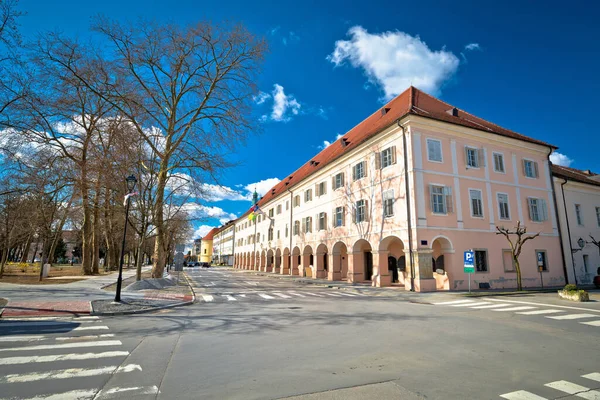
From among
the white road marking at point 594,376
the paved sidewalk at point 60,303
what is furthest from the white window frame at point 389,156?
the white road marking at point 594,376

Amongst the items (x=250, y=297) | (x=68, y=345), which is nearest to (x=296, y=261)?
(x=250, y=297)

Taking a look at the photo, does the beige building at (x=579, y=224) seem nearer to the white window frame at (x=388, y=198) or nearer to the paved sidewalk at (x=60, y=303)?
the white window frame at (x=388, y=198)

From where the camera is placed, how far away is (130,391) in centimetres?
434

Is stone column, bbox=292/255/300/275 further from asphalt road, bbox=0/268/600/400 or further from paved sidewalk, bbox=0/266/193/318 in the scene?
asphalt road, bbox=0/268/600/400

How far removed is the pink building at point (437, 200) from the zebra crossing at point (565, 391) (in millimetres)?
15533

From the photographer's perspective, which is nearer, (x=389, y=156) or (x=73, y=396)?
(x=73, y=396)

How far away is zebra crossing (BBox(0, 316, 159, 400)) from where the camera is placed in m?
4.29

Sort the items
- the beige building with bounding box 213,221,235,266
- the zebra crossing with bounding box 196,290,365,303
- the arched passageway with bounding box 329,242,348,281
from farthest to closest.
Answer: the beige building with bounding box 213,221,235,266
the arched passageway with bounding box 329,242,348,281
the zebra crossing with bounding box 196,290,365,303

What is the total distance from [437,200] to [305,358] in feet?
59.4

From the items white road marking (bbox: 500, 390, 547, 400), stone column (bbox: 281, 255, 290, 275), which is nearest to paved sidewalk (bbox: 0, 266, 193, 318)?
white road marking (bbox: 500, 390, 547, 400)

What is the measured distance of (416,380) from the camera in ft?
15.8

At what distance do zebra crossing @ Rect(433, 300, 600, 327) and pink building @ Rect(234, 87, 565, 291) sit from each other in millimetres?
5435

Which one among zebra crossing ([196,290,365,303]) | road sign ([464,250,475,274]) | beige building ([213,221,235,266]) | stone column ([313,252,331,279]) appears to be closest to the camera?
zebra crossing ([196,290,365,303])

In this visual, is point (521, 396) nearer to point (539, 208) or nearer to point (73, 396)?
point (73, 396)
